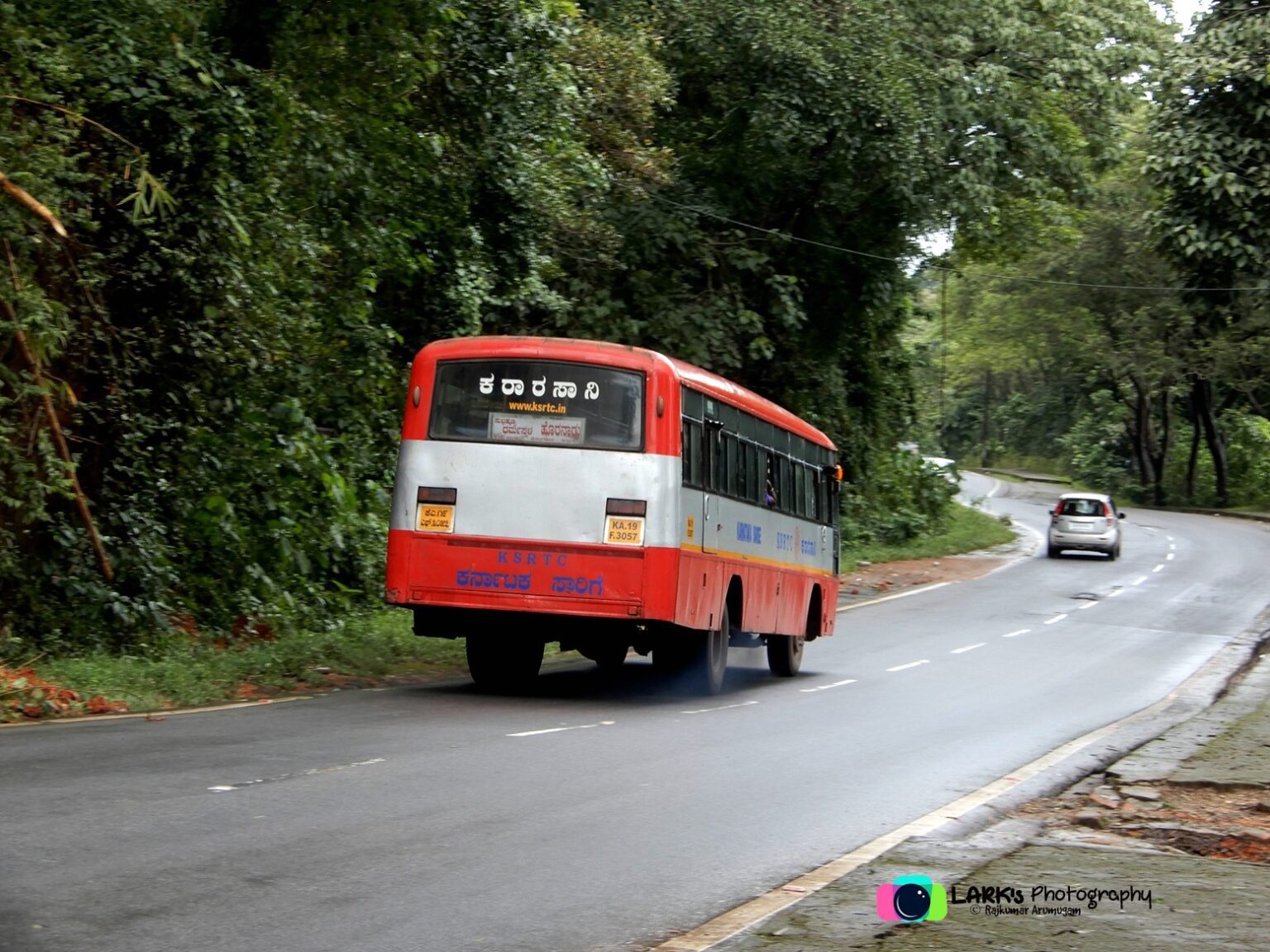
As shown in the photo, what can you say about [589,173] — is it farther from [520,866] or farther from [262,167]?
[520,866]

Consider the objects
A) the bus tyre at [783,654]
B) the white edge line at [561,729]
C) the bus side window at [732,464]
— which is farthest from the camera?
the bus tyre at [783,654]

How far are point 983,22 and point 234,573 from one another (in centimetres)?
2250

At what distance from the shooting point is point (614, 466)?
602 inches

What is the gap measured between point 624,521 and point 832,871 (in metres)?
7.30

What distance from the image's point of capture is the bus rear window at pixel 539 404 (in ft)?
50.6

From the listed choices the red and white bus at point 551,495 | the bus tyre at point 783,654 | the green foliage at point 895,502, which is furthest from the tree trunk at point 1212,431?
the red and white bus at point 551,495

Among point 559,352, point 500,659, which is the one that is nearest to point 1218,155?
point 559,352

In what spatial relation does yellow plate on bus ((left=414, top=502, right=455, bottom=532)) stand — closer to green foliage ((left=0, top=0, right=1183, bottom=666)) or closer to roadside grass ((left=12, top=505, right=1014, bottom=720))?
roadside grass ((left=12, top=505, right=1014, bottom=720))

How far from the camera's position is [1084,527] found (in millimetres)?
45312

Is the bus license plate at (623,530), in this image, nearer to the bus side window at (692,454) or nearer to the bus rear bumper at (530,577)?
the bus rear bumper at (530,577)

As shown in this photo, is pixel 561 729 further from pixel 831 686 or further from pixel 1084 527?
pixel 1084 527

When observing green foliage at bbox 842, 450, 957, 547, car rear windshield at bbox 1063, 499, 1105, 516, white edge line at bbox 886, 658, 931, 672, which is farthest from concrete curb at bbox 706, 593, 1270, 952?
car rear windshield at bbox 1063, 499, 1105, 516

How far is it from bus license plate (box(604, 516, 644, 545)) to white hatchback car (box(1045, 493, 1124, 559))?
32.0 metres

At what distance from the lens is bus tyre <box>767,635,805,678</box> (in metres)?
20.4
